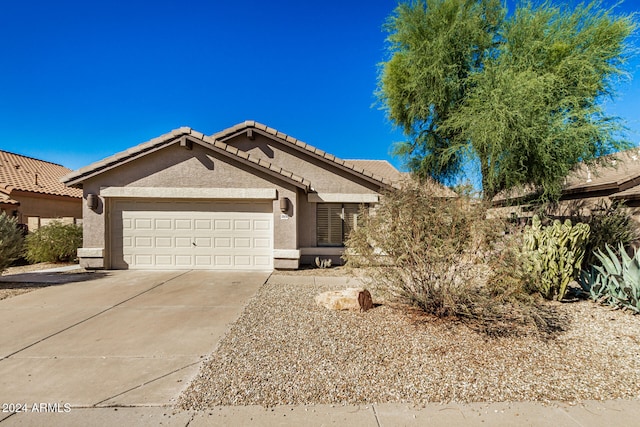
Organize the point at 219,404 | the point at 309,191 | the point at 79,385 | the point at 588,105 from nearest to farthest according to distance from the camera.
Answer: the point at 219,404, the point at 79,385, the point at 588,105, the point at 309,191

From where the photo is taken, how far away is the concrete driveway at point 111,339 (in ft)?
11.9

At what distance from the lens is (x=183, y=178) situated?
36.4ft

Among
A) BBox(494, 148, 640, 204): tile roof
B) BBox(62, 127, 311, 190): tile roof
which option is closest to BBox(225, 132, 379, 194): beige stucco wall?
BBox(62, 127, 311, 190): tile roof

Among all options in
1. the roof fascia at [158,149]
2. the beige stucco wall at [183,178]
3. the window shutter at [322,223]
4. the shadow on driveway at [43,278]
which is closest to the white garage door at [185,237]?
the beige stucco wall at [183,178]

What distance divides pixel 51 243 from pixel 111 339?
10331 millimetres

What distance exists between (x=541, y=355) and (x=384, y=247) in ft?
8.23

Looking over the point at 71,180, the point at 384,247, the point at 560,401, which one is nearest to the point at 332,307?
the point at 384,247

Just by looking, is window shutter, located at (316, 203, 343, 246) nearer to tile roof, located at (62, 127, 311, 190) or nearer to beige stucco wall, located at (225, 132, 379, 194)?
beige stucco wall, located at (225, 132, 379, 194)

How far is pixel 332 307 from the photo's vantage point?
6305 mm

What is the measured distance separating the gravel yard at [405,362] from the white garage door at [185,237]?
5.53 metres

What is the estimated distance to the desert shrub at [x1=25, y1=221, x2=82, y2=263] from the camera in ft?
41.3

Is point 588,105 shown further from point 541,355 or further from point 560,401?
point 560,401

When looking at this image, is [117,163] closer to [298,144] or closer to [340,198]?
A: [298,144]

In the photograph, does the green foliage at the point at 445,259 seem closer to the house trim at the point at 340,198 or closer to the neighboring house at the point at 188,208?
the neighboring house at the point at 188,208
